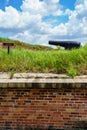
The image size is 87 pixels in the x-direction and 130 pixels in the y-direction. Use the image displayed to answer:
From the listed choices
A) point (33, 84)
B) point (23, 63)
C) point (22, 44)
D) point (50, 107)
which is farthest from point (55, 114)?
point (22, 44)

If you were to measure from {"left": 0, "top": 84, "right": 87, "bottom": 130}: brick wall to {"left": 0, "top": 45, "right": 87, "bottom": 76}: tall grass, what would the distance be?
0.62m

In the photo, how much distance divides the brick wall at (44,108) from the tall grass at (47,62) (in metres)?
0.62

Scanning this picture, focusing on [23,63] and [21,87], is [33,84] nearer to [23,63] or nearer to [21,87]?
[21,87]

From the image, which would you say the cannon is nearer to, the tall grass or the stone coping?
the tall grass

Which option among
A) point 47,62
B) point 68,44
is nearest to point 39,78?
point 47,62

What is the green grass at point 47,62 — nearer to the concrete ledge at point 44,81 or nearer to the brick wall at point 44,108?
the concrete ledge at point 44,81

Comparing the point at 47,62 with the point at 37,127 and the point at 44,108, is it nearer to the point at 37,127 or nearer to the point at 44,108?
the point at 44,108

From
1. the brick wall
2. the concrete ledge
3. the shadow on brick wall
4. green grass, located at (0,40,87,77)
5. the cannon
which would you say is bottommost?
the shadow on brick wall

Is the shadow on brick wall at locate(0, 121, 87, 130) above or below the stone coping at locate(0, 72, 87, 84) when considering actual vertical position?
below

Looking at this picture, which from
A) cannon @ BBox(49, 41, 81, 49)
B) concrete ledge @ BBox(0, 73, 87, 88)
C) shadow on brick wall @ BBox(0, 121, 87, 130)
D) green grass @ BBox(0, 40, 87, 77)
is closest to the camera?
concrete ledge @ BBox(0, 73, 87, 88)

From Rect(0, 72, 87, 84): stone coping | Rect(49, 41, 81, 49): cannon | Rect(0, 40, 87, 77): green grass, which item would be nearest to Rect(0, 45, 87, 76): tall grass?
Rect(0, 40, 87, 77): green grass

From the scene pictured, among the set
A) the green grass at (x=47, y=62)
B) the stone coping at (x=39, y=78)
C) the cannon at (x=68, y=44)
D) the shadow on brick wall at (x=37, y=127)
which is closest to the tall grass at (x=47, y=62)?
the green grass at (x=47, y=62)

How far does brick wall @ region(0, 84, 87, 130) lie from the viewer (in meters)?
7.57

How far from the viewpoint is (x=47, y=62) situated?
8.68 m
